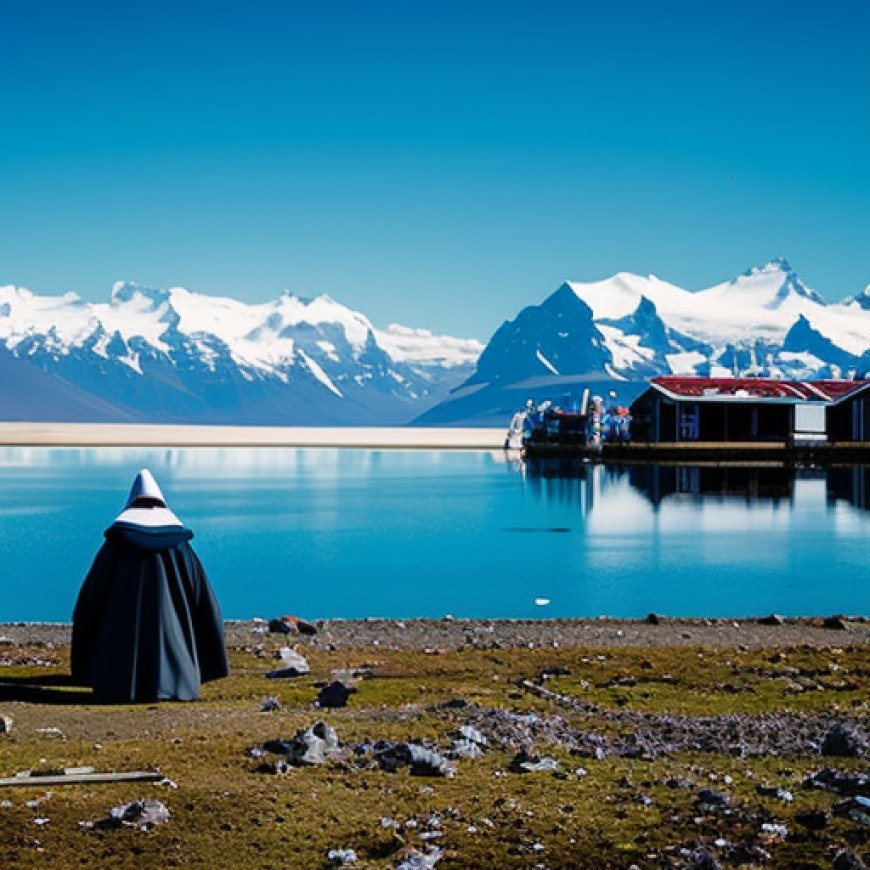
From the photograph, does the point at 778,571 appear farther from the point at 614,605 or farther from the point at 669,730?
the point at 669,730

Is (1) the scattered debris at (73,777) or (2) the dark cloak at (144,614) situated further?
(2) the dark cloak at (144,614)

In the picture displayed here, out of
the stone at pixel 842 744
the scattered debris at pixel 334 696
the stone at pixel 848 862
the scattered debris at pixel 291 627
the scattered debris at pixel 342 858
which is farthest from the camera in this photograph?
the scattered debris at pixel 291 627

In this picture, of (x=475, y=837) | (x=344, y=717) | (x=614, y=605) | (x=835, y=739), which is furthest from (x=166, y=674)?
(x=614, y=605)

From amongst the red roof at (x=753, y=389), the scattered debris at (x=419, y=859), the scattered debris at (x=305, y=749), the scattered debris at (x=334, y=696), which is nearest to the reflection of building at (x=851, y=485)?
the red roof at (x=753, y=389)

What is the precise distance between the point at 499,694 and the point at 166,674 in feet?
13.1

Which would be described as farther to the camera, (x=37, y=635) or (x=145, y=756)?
(x=37, y=635)

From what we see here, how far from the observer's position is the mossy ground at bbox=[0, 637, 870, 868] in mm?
10219

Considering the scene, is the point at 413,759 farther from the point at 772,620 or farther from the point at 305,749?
the point at 772,620

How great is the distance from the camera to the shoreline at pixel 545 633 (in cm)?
2367

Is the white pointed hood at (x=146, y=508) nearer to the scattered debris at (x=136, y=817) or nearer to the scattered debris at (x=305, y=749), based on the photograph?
the scattered debris at (x=305, y=749)

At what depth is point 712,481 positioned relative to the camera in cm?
9331

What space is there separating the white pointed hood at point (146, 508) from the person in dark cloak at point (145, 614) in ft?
0.06

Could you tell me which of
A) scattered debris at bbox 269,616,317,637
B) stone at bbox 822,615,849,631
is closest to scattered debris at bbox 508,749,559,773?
scattered debris at bbox 269,616,317,637

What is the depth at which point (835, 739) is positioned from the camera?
13.4m
